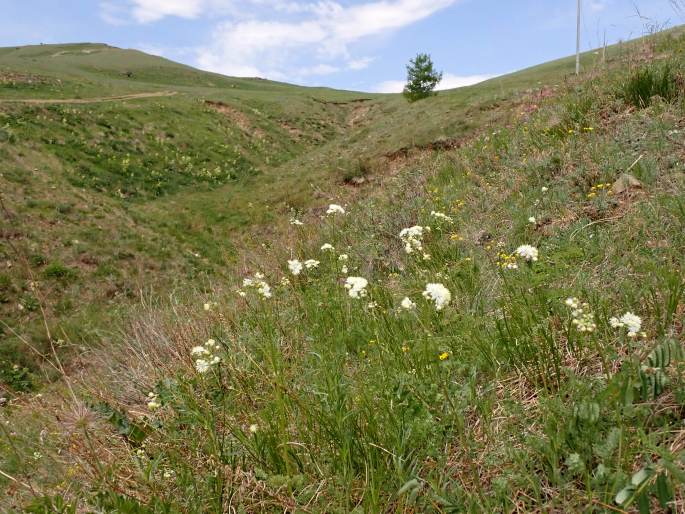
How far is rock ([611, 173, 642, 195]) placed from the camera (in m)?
4.73

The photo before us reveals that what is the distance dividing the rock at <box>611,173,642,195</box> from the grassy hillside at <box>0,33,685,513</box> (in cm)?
2

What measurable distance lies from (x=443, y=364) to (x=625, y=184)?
3666mm

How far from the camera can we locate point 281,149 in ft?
107

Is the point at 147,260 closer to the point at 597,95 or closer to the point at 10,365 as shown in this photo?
the point at 10,365

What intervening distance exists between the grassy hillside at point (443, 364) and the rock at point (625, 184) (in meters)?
0.02

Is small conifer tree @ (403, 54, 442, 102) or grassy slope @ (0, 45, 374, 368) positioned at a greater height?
small conifer tree @ (403, 54, 442, 102)

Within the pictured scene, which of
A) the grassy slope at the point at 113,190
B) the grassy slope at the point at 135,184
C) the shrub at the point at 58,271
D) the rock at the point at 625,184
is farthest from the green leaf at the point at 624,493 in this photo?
the shrub at the point at 58,271

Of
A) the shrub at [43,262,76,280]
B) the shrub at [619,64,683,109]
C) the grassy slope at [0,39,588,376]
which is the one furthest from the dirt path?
the shrub at [619,64,683,109]

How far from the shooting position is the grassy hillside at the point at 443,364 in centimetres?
187

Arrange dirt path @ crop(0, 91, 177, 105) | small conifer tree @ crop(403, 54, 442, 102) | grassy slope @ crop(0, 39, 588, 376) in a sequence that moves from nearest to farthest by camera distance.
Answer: grassy slope @ crop(0, 39, 588, 376)
dirt path @ crop(0, 91, 177, 105)
small conifer tree @ crop(403, 54, 442, 102)

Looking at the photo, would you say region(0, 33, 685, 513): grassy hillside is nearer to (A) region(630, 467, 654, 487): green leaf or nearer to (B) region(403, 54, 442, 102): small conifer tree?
(A) region(630, 467, 654, 487): green leaf

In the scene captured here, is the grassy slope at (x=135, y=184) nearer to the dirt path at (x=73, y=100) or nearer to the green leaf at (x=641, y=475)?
the dirt path at (x=73, y=100)

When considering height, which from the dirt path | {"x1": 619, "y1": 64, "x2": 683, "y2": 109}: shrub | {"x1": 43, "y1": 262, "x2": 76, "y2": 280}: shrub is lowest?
{"x1": 43, "y1": 262, "x2": 76, "y2": 280}: shrub

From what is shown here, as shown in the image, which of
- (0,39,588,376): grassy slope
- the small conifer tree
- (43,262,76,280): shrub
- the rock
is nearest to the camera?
the rock
